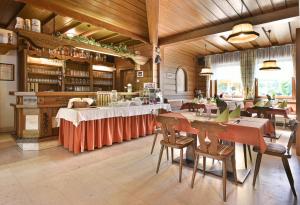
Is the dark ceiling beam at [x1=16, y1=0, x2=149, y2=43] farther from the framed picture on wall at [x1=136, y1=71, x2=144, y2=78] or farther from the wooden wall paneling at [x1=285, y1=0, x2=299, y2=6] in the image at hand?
the wooden wall paneling at [x1=285, y1=0, x2=299, y2=6]

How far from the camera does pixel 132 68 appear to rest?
697 cm

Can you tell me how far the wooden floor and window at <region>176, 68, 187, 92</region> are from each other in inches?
183

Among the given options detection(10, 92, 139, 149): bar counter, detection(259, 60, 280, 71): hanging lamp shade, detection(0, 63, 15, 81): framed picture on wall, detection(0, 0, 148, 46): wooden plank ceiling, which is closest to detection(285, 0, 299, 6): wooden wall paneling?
detection(259, 60, 280, 71): hanging lamp shade

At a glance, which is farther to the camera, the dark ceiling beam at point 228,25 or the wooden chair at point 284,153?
the dark ceiling beam at point 228,25

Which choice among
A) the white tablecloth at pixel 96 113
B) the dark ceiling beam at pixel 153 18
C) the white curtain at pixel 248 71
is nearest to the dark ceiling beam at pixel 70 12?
the dark ceiling beam at pixel 153 18

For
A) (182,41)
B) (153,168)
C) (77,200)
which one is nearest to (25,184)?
(77,200)

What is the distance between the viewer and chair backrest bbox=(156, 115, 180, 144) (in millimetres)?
2668

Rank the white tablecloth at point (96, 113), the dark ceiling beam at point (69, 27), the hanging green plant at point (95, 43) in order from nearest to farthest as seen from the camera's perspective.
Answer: the white tablecloth at point (96, 113) < the hanging green plant at point (95, 43) < the dark ceiling beam at point (69, 27)

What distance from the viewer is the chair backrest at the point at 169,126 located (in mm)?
2668

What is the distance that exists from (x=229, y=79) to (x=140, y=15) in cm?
490

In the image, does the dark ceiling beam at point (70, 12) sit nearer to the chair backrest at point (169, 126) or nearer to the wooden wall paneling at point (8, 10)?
the wooden wall paneling at point (8, 10)

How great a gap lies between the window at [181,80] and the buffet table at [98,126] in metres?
3.23

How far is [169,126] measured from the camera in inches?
108

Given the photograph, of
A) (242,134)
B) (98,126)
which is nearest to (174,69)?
(98,126)
